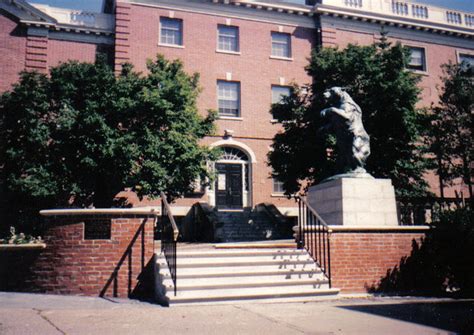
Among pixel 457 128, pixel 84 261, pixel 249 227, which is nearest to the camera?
pixel 84 261

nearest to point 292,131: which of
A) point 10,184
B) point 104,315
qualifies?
point 10,184

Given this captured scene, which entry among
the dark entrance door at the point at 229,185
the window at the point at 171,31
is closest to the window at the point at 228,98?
the dark entrance door at the point at 229,185

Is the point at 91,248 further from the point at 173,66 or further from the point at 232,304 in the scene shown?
the point at 173,66

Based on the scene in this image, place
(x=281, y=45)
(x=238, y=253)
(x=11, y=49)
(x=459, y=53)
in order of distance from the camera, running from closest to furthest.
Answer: (x=238, y=253)
(x=11, y=49)
(x=281, y=45)
(x=459, y=53)

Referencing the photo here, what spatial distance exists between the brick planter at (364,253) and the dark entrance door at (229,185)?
13.2 m

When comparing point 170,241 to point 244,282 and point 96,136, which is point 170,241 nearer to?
point 244,282

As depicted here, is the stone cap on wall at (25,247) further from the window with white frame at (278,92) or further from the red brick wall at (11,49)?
the window with white frame at (278,92)

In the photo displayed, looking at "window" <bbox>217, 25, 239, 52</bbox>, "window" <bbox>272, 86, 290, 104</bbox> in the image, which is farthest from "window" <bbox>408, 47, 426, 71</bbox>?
"window" <bbox>217, 25, 239, 52</bbox>

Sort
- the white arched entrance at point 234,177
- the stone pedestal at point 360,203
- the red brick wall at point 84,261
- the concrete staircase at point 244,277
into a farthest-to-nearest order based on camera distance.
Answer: the white arched entrance at point 234,177, the stone pedestal at point 360,203, the red brick wall at point 84,261, the concrete staircase at point 244,277

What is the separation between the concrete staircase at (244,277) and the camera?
7.55 metres

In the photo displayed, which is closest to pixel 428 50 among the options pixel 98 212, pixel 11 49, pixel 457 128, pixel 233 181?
pixel 457 128

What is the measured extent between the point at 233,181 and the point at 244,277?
14.3 metres

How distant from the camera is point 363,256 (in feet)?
29.7

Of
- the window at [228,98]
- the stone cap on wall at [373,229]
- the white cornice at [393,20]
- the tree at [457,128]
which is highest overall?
the white cornice at [393,20]
